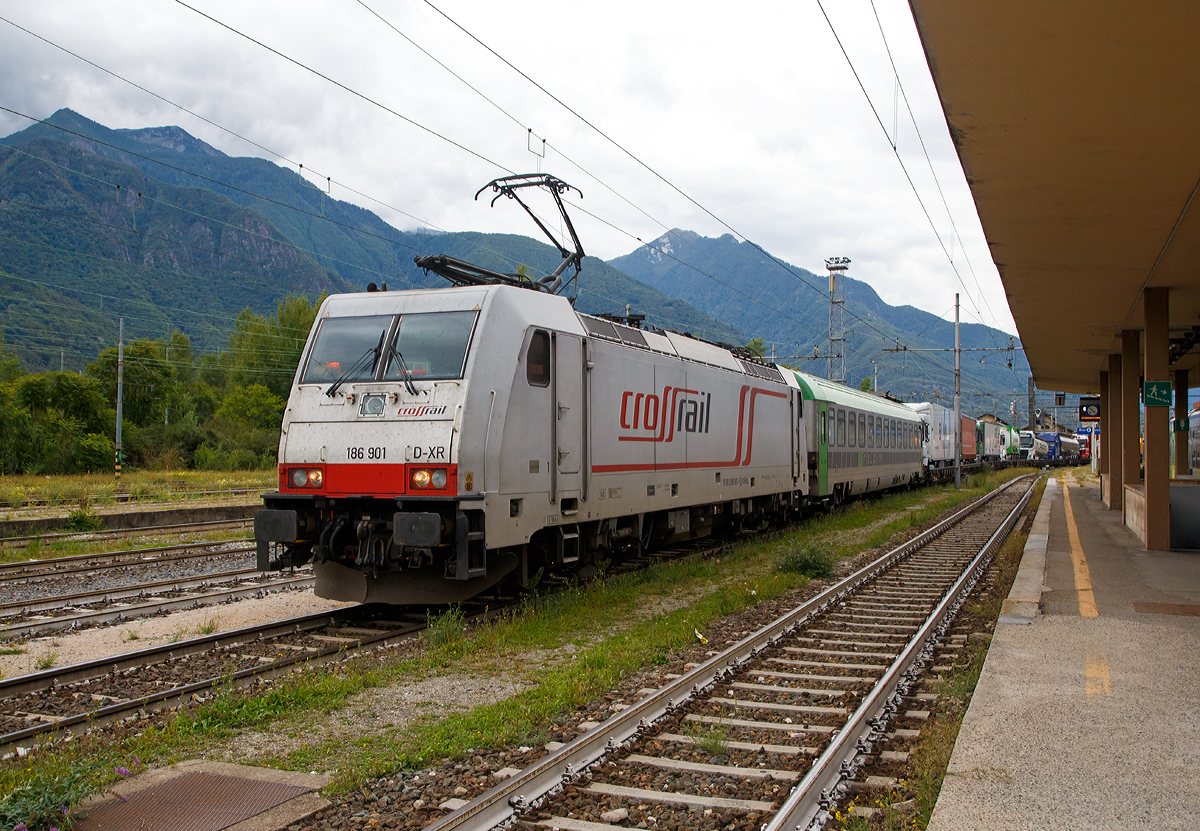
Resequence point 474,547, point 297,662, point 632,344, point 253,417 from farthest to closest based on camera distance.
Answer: point 253,417 < point 632,344 < point 474,547 < point 297,662

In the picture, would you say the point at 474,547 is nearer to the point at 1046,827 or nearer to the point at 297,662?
the point at 297,662

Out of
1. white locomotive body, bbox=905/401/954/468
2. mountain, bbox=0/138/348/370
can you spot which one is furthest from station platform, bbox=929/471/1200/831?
mountain, bbox=0/138/348/370

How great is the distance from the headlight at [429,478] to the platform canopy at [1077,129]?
5.18 metres

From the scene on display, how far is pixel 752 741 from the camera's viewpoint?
550 centimetres

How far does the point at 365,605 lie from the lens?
9.66 metres

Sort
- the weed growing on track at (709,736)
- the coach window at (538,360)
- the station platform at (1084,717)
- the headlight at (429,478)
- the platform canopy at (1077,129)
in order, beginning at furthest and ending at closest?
1. the coach window at (538,360)
2. the headlight at (429,478)
3. the platform canopy at (1077,129)
4. the weed growing on track at (709,736)
5. the station platform at (1084,717)

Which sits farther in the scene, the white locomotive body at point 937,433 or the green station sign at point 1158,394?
the white locomotive body at point 937,433

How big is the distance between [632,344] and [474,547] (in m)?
4.18

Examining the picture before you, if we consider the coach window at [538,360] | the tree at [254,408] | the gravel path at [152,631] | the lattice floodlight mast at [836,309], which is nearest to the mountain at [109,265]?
the tree at [254,408]

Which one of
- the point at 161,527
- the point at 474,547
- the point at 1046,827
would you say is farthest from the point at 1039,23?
the point at 161,527

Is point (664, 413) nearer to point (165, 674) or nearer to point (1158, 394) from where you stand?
point (165, 674)

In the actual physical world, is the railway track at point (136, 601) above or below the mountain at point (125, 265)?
below

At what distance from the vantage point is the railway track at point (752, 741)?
4340 millimetres

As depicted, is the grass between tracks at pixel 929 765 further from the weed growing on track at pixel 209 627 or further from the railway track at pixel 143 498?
the railway track at pixel 143 498
